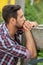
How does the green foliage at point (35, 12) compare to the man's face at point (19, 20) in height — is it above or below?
below

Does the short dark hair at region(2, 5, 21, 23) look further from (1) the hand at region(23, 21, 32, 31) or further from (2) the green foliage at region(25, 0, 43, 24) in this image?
(2) the green foliage at region(25, 0, 43, 24)

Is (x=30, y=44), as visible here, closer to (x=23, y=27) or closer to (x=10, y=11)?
(x=23, y=27)

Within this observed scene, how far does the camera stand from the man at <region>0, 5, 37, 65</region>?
4.95m

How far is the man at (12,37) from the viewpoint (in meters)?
4.95

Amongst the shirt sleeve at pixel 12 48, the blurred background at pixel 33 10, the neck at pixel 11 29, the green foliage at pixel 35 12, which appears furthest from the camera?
the green foliage at pixel 35 12

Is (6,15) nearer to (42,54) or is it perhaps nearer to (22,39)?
(22,39)

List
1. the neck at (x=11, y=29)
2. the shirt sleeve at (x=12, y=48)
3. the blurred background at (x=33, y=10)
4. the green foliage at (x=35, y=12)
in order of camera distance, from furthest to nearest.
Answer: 1. the green foliage at (x=35, y=12)
2. the blurred background at (x=33, y=10)
3. the neck at (x=11, y=29)
4. the shirt sleeve at (x=12, y=48)

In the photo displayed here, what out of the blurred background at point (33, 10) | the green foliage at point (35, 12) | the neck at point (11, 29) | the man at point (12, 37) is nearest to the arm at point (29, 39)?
the man at point (12, 37)

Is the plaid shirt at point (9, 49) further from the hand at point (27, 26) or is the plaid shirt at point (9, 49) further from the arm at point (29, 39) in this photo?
the hand at point (27, 26)

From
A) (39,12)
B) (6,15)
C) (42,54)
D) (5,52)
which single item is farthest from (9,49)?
(39,12)

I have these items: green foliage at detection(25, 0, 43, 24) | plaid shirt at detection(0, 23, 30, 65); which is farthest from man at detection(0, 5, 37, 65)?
green foliage at detection(25, 0, 43, 24)

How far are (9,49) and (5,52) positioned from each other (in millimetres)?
78

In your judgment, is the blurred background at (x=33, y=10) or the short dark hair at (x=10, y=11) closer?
the short dark hair at (x=10, y=11)

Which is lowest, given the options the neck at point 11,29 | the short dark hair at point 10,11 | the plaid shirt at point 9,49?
the plaid shirt at point 9,49
